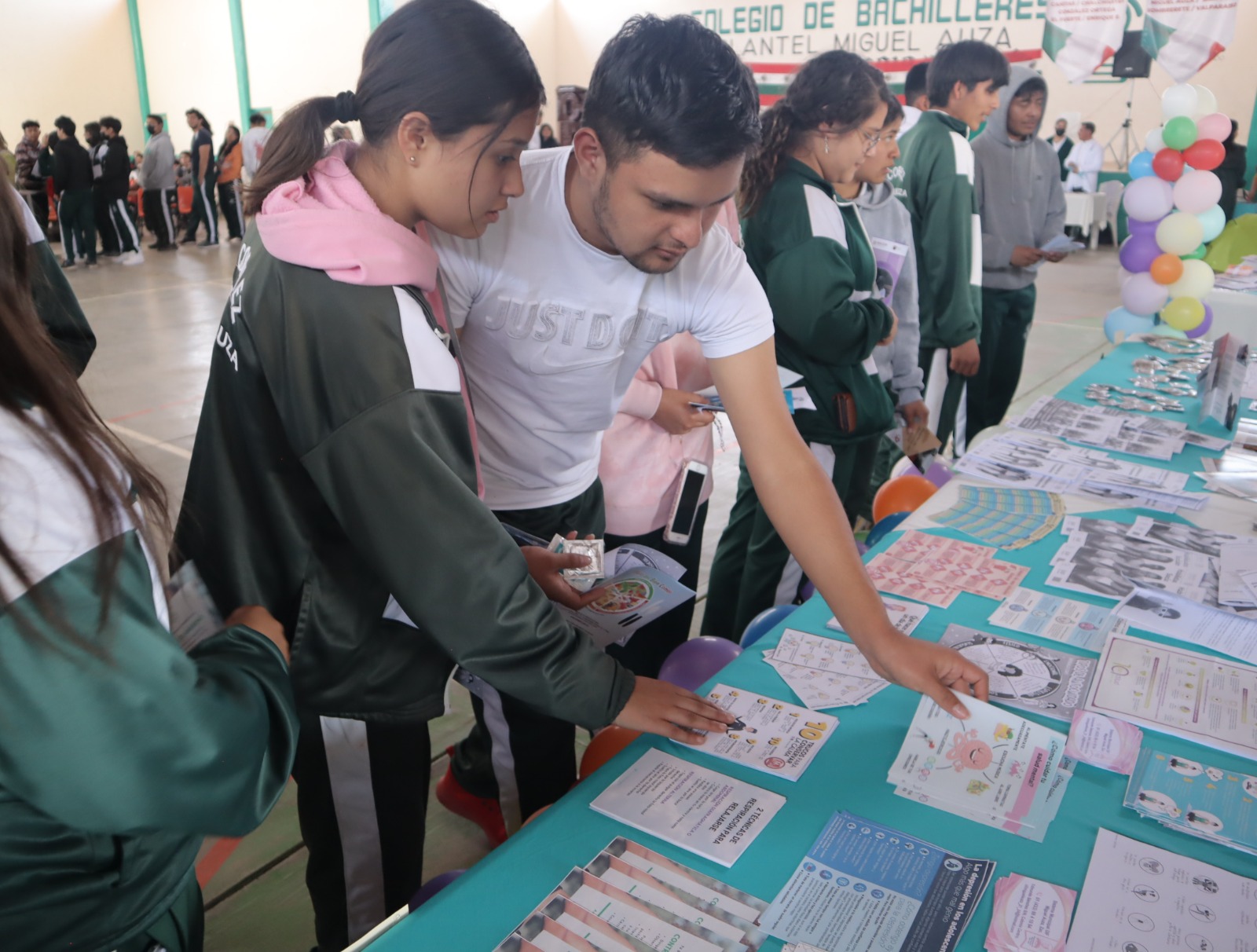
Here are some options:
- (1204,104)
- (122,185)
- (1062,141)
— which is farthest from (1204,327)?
(122,185)

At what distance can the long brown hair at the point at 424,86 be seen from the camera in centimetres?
92

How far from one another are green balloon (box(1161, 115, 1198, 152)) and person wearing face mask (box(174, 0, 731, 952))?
3554 mm

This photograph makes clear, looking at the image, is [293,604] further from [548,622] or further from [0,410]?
[0,410]

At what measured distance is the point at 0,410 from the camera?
0.56 m

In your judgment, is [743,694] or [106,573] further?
[743,694]

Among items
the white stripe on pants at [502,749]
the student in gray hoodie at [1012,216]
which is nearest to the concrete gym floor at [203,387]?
the white stripe on pants at [502,749]

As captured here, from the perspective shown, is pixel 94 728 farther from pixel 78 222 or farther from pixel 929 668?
pixel 78 222

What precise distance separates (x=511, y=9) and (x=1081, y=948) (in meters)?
15.6

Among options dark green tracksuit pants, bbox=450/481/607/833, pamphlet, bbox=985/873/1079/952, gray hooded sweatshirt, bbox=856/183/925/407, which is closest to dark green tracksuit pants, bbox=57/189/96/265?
gray hooded sweatshirt, bbox=856/183/925/407

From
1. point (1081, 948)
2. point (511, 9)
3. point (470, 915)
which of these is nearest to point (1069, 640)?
point (1081, 948)

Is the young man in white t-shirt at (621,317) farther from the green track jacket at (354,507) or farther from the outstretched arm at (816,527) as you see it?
the green track jacket at (354,507)

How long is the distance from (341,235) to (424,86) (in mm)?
178

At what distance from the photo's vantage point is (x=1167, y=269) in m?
3.64

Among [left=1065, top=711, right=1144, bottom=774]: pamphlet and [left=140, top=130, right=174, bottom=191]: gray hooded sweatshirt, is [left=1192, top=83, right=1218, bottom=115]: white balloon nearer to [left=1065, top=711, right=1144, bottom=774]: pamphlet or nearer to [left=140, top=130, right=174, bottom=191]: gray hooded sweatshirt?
[left=1065, top=711, right=1144, bottom=774]: pamphlet
